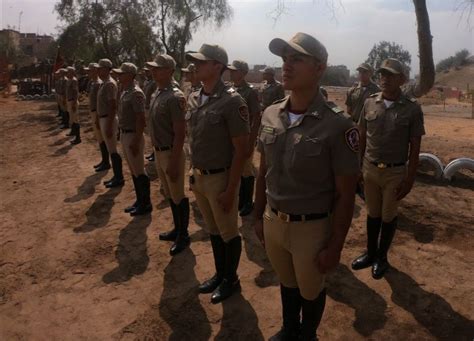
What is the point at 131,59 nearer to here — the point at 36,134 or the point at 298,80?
the point at 36,134

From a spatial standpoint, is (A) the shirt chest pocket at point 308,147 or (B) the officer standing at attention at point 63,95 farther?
(B) the officer standing at attention at point 63,95

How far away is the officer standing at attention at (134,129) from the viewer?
17.1 feet

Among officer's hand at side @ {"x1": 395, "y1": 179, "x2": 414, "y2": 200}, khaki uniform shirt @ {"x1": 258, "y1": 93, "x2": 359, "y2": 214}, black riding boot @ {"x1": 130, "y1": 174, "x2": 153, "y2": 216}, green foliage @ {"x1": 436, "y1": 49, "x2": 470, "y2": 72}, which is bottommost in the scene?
black riding boot @ {"x1": 130, "y1": 174, "x2": 153, "y2": 216}

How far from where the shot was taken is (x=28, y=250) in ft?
15.4

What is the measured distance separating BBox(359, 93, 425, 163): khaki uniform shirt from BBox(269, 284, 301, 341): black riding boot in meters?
1.62

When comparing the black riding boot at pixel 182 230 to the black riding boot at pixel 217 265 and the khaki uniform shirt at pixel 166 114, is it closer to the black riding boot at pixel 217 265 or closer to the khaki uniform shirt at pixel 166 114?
the khaki uniform shirt at pixel 166 114

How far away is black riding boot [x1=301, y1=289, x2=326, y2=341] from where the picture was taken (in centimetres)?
254

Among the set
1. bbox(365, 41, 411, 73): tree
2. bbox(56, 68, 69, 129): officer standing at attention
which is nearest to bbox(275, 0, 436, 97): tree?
bbox(56, 68, 69, 129): officer standing at attention

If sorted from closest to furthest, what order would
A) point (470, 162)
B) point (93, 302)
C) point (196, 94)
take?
1. point (196, 94)
2. point (93, 302)
3. point (470, 162)

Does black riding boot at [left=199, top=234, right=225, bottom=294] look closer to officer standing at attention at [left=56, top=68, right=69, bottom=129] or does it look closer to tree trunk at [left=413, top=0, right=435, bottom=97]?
tree trunk at [left=413, top=0, right=435, bottom=97]

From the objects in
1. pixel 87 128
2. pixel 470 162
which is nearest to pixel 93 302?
pixel 470 162

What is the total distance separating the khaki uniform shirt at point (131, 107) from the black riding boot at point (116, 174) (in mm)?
1417

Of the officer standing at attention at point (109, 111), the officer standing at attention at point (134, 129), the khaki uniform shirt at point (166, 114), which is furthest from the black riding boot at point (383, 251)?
the officer standing at attention at point (109, 111)

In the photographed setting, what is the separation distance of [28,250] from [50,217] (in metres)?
1.01
